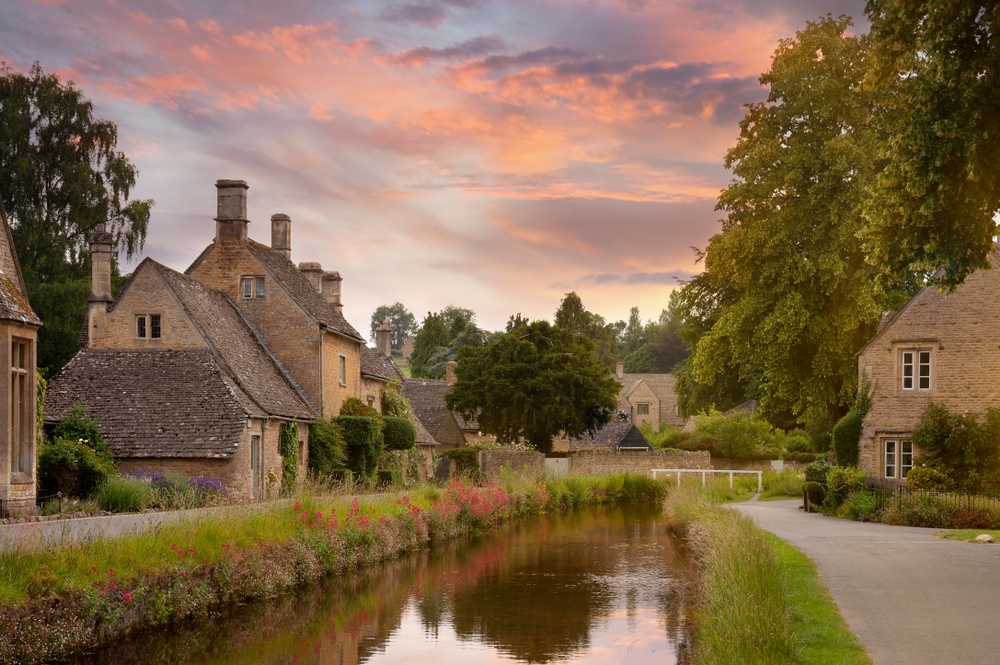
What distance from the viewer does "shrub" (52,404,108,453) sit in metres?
25.9

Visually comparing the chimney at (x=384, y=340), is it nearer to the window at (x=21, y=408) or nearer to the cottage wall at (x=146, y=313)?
the cottage wall at (x=146, y=313)

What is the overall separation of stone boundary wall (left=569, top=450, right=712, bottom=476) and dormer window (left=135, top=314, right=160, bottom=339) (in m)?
29.3

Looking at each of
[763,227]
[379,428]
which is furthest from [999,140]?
[379,428]

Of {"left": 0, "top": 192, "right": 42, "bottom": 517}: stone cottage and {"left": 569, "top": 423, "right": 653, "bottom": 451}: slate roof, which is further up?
→ {"left": 0, "top": 192, "right": 42, "bottom": 517}: stone cottage

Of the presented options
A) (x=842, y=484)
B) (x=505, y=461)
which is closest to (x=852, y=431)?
(x=842, y=484)

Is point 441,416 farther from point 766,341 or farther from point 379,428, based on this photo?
point 766,341

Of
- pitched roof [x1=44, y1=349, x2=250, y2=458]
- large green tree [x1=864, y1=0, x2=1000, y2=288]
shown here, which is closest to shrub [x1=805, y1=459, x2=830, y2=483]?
large green tree [x1=864, y1=0, x2=1000, y2=288]

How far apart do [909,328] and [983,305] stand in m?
2.33

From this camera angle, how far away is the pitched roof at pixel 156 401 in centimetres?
2719

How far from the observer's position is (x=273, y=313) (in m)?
37.1

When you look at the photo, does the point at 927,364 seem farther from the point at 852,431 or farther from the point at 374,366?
the point at 374,366

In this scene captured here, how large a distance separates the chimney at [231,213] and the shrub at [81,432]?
12.8m

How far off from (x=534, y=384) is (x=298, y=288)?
16940 mm

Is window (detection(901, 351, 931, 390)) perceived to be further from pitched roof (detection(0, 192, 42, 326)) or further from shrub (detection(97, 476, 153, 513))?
pitched roof (detection(0, 192, 42, 326))
